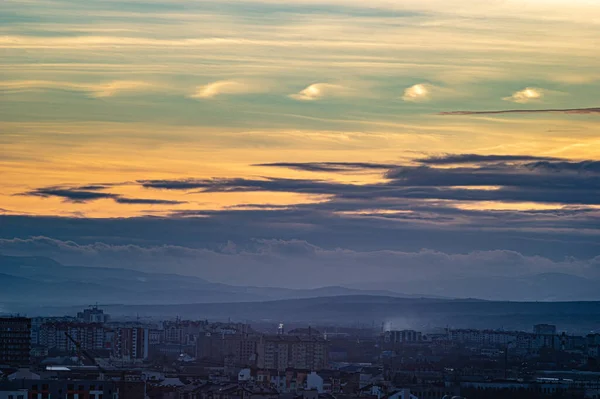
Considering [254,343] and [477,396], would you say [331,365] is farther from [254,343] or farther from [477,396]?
[477,396]

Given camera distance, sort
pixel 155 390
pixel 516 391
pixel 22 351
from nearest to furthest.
Answer: pixel 155 390 → pixel 516 391 → pixel 22 351

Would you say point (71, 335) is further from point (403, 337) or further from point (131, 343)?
point (403, 337)

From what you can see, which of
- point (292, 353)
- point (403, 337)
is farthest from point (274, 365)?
point (403, 337)

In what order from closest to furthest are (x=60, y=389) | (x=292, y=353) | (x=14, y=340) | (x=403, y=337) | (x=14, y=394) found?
1. (x=14, y=394)
2. (x=60, y=389)
3. (x=14, y=340)
4. (x=292, y=353)
5. (x=403, y=337)

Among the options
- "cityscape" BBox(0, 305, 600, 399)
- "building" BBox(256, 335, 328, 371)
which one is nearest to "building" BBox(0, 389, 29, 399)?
"cityscape" BBox(0, 305, 600, 399)

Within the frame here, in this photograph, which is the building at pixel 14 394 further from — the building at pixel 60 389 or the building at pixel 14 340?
the building at pixel 14 340

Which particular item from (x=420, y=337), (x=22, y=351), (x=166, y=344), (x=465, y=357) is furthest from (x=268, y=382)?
(x=420, y=337)
